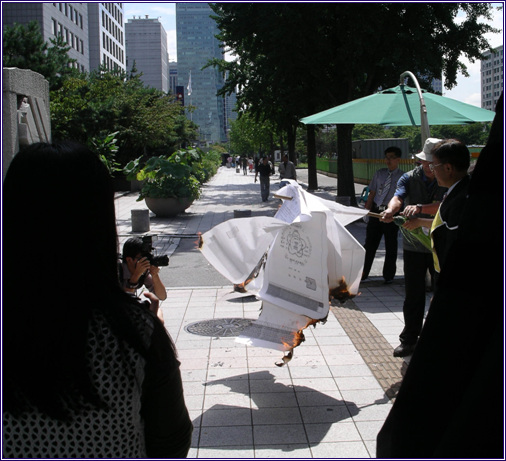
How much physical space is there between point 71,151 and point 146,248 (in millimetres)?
3159

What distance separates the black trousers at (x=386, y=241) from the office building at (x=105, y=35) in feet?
227

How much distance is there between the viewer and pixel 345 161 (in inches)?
763

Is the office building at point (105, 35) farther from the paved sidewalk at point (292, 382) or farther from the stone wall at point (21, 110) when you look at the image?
the paved sidewalk at point (292, 382)

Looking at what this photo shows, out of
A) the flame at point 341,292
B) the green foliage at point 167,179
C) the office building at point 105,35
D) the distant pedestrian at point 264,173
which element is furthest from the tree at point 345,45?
the office building at point 105,35

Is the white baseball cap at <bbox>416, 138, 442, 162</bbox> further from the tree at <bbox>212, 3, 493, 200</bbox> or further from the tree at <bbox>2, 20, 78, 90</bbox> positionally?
the tree at <bbox>2, 20, 78, 90</bbox>

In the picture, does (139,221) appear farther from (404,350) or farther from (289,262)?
(289,262)

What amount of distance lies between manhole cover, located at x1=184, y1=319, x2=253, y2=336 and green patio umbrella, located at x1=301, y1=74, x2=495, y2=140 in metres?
2.94

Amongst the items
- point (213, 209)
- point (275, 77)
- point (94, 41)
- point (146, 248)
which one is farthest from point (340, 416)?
point (94, 41)

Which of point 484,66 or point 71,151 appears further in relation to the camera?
point 484,66

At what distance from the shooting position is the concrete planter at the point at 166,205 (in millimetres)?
18531

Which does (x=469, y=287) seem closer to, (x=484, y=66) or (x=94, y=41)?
(x=484, y=66)

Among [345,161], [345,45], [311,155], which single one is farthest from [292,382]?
[311,155]

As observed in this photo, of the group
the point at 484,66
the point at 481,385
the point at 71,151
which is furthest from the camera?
the point at 484,66

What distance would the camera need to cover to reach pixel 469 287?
1228 millimetres
